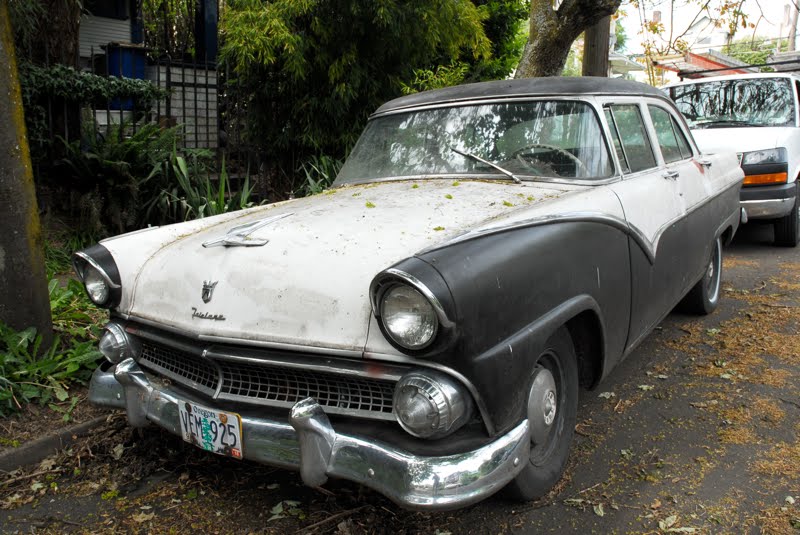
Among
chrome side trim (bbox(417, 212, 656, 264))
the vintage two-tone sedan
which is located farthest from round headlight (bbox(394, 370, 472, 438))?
chrome side trim (bbox(417, 212, 656, 264))

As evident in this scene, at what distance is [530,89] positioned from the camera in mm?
3480

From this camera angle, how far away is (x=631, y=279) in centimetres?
307

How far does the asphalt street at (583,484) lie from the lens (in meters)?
2.52

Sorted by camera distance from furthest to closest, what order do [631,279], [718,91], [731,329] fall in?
1. [718,91]
2. [731,329]
3. [631,279]

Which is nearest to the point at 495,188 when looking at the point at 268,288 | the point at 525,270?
the point at 525,270

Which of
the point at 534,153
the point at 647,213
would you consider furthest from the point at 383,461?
the point at 647,213

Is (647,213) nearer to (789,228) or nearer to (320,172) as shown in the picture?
(320,172)

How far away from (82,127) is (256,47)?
70.2 inches

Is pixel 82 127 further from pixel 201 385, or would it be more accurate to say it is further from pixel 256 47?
pixel 201 385

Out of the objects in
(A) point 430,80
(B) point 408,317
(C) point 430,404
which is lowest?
(C) point 430,404

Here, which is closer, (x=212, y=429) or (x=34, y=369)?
(x=212, y=429)

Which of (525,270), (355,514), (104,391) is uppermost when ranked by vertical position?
(525,270)

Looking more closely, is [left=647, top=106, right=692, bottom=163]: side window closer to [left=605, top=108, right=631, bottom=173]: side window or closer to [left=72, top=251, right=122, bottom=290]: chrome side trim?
[left=605, top=108, right=631, bottom=173]: side window

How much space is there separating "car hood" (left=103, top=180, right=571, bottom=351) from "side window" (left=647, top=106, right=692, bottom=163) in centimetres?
133
